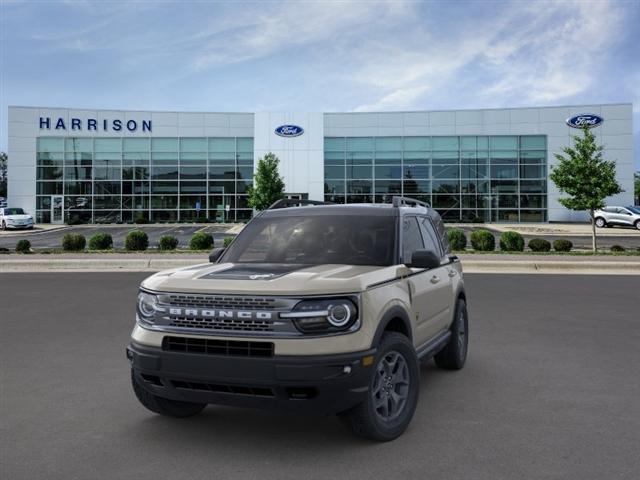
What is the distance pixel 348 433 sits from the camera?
4.32 m

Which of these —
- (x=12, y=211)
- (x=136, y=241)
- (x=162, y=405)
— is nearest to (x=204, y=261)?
(x=136, y=241)

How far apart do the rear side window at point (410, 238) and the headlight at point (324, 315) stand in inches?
47.0

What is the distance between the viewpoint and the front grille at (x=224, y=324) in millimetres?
3754

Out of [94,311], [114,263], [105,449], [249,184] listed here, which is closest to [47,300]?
[94,311]

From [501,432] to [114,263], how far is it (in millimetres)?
16583

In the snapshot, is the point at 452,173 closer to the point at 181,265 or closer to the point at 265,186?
the point at 265,186

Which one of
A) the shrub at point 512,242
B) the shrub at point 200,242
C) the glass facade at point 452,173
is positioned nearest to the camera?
the shrub at point 512,242

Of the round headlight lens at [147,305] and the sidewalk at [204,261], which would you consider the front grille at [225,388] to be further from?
the sidewalk at [204,261]

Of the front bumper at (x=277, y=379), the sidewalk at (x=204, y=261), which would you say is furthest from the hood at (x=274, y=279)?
the sidewalk at (x=204, y=261)

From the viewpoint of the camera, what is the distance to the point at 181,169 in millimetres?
50250

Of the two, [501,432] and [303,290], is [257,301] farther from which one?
[501,432]

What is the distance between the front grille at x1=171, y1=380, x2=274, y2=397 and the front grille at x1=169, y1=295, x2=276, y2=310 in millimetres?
508

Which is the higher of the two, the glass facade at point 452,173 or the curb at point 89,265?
the glass facade at point 452,173

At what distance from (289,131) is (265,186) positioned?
7424mm
